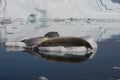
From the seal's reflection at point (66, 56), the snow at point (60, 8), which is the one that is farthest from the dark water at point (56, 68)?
the snow at point (60, 8)

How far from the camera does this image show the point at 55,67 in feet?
26.4

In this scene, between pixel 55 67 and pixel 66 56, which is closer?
pixel 55 67

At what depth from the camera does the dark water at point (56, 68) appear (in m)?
7.16

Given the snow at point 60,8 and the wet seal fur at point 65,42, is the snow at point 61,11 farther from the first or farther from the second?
the wet seal fur at point 65,42

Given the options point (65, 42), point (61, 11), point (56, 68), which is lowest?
point (56, 68)

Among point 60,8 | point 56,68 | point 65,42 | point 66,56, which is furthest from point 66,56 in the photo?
point 60,8

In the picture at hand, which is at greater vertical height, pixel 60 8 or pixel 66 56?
pixel 60 8

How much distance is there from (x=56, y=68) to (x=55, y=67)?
0.13 m

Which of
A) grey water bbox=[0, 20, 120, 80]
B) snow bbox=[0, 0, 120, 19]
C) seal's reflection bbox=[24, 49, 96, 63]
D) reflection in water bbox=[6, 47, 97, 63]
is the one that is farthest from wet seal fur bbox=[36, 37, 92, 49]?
snow bbox=[0, 0, 120, 19]

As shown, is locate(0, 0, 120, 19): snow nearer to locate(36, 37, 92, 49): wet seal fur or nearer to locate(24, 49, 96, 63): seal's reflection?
locate(36, 37, 92, 49): wet seal fur

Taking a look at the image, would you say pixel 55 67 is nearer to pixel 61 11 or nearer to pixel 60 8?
pixel 60 8

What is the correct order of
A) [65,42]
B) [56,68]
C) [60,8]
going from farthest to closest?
[60,8]
[65,42]
[56,68]

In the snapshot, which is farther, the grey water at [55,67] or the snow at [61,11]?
the snow at [61,11]

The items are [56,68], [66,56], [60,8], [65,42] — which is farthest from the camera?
[60,8]
